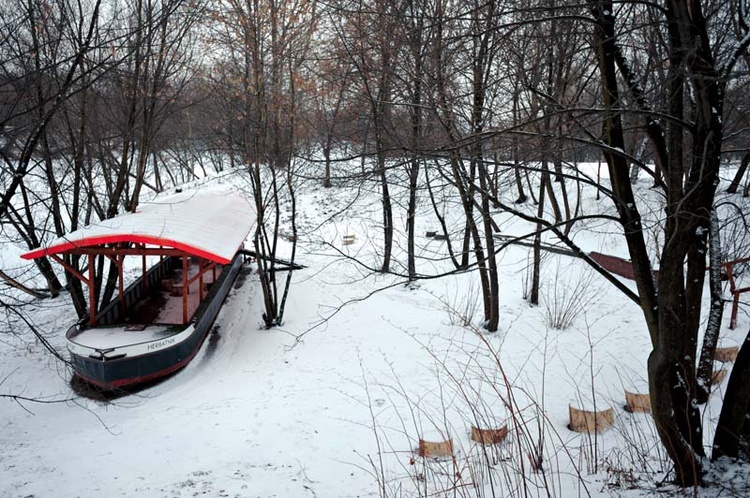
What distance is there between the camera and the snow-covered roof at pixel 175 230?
9.34 meters

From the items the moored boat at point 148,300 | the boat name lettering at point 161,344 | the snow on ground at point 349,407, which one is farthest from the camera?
the boat name lettering at point 161,344

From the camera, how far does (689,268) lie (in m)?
3.82

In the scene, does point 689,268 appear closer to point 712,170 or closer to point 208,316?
point 712,170

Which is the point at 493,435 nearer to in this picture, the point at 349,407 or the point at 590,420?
the point at 590,420

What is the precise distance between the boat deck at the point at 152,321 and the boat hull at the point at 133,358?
0.19m

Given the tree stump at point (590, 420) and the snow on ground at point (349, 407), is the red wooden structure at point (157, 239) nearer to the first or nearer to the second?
the snow on ground at point (349, 407)

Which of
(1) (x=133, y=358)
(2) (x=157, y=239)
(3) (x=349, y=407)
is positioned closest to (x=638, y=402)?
(3) (x=349, y=407)

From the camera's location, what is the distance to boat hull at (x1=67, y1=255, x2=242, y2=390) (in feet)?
28.2

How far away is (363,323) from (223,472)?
6134 mm

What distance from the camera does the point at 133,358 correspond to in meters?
8.84

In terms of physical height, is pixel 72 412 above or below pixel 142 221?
below

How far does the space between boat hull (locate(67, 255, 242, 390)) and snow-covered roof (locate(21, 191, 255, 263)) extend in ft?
5.45

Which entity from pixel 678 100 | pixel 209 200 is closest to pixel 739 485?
pixel 678 100

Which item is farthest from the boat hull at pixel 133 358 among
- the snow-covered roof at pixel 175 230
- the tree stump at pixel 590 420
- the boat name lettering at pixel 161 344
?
the tree stump at pixel 590 420
